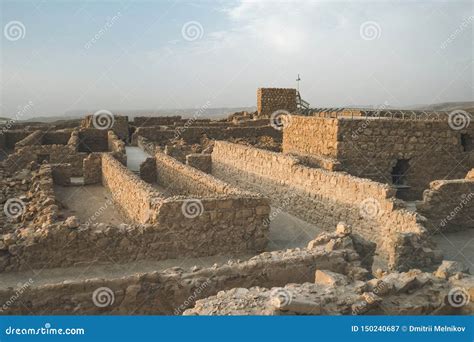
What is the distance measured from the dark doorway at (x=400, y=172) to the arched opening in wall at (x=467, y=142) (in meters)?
1.79

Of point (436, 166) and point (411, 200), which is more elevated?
point (436, 166)

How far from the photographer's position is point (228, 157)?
16.1 metres

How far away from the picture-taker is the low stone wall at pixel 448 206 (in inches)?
399

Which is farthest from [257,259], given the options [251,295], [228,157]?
[228,157]

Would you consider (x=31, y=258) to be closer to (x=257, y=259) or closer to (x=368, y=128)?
(x=257, y=259)

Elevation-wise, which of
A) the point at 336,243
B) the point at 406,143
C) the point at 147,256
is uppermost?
the point at 406,143

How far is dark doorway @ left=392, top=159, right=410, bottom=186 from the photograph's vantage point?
519 inches

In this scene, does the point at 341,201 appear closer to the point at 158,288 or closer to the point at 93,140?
the point at 158,288

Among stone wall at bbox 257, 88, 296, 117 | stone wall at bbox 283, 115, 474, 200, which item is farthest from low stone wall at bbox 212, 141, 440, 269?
stone wall at bbox 257, 88, 296, 117

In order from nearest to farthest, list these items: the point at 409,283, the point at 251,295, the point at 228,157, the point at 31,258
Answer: the point at 251,295 < the point at 409,283 < the point at 31,258 < the point at 228,157

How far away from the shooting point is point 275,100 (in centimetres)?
3509

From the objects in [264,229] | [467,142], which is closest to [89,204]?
[264,229]

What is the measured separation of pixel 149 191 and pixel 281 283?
4170 millimetres

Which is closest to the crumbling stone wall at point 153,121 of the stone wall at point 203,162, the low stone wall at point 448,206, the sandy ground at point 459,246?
the stone wall at point 203,162
